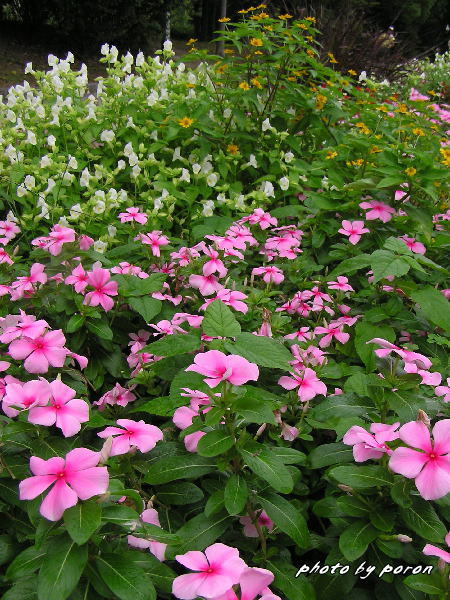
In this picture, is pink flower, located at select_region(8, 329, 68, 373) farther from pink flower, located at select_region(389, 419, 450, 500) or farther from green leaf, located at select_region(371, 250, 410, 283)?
green leaf, located at select_region(371, 250, 410, 283)

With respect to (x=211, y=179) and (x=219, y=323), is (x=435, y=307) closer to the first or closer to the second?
(x=219, y=323)

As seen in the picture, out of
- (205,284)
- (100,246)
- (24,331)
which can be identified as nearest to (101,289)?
(205,284)

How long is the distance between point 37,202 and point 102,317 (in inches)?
47.3

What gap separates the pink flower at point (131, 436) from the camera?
4.05ft

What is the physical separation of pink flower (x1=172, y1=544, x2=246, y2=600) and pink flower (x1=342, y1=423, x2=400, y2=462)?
39 cm

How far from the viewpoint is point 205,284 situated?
6.46 ft

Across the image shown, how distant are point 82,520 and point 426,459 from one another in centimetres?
64

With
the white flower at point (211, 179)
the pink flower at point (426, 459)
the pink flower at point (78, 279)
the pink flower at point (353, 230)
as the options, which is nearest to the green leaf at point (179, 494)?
the pink flower at point (426, 459)

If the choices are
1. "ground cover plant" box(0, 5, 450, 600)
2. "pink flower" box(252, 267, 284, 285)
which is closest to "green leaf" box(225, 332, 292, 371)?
"ground cover plant" box(0, 5, 450, 600)

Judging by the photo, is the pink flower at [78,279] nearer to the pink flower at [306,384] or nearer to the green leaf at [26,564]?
the pink flower at [306,384]

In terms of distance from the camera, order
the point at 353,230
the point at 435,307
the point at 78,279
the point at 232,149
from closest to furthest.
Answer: the point at 78,279 < the point at 435,307 < the point at 353,230 < the point at 232,149

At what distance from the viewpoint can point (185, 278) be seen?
2.20 meters

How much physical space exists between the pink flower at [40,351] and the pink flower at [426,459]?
2.83 ft

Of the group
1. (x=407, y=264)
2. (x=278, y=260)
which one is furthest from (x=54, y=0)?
(x=407, y=264)
